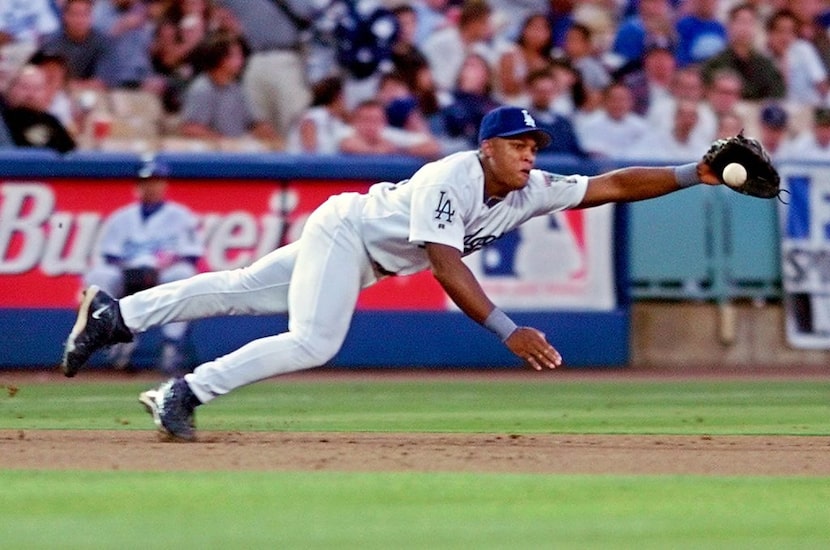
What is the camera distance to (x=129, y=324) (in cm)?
723

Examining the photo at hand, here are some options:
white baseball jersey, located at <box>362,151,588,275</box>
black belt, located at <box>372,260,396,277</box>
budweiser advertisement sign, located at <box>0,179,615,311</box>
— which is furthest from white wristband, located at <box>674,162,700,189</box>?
budweiser advertisement sign, located at <box>0,179,615,311</box>

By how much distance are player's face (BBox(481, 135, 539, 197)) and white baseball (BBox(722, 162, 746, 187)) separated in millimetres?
824

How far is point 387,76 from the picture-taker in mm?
13992

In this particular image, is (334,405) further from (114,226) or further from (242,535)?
(242,535)

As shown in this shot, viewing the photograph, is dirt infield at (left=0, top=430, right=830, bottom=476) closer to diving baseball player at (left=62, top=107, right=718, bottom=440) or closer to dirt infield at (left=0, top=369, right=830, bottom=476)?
dirt infield at (left=0, top=369, right=830, bottom=476)

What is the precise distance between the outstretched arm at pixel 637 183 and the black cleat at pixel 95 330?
210 centimetres

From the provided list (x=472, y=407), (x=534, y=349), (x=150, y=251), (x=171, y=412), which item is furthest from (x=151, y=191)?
(x=534, y=349)

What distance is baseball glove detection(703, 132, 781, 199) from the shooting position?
276 inches

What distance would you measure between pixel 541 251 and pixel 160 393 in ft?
22.7

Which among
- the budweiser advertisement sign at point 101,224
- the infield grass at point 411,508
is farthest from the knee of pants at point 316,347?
the budweiser advertisement sign at point 101,224

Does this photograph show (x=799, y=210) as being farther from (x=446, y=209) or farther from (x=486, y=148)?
(x=446, y=209)

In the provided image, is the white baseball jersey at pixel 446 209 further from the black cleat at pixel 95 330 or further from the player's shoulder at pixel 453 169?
the black cleat at pixel 95 330

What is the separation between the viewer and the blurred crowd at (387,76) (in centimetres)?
1350

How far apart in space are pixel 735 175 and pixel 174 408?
2566 mm
